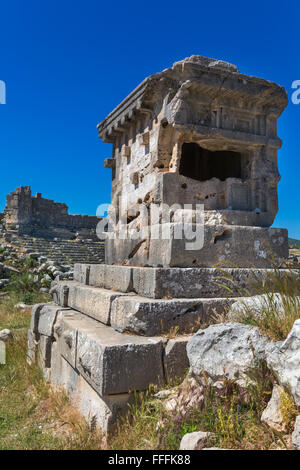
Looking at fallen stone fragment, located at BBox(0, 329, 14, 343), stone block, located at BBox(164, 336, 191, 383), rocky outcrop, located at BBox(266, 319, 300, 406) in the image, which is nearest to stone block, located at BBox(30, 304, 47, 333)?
fallen stone fragment, located at BBox(0, 329, 14, 343)

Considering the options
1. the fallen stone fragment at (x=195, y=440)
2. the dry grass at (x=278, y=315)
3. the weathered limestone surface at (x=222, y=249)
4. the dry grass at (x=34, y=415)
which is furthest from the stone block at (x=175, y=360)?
the weathered limestone surface at (x=222, y=249)

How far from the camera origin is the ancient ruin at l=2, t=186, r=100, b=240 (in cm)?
2162

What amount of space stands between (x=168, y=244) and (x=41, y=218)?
20.6 meters

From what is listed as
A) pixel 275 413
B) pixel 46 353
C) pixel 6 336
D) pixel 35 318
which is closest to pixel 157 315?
pixel 275 413

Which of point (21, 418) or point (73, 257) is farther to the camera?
point (73, 257)

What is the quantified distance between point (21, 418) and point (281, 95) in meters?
5.17

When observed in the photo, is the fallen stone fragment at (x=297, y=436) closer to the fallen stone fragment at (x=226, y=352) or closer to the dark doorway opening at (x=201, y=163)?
the fallen stone fragment at (x=226, y=352)

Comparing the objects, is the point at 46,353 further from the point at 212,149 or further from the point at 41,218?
the point at 41,218

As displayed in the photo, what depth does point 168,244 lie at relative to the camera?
4.08 m

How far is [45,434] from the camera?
11.2ft

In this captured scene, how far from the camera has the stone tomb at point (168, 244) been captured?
127 inches
